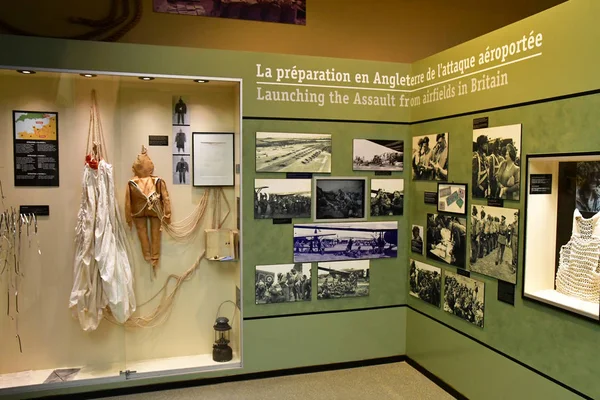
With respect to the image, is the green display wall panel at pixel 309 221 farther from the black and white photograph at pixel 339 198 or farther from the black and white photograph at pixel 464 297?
the black and white photograph at pixel 464 297

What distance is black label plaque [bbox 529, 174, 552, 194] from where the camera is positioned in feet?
9.86

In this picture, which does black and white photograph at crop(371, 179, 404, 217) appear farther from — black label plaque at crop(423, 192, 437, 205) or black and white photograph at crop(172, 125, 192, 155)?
black and white photograph at crop(172, 125, 192, 155)

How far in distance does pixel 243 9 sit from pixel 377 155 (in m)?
2.21

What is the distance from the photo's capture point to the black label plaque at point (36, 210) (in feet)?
12.4

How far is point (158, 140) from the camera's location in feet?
13.5

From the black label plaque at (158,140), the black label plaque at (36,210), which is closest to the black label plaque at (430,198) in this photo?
the black label plaque at (158,140)

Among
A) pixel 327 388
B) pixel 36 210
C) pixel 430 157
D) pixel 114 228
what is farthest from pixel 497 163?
pixel 36 210

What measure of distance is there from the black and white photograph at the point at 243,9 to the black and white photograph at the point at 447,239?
273cm

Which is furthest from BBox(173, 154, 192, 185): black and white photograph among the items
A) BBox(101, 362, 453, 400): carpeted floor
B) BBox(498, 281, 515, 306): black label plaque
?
BBox(498, 281, 515, 306): black label plaque

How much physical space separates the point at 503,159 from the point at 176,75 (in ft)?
8.43

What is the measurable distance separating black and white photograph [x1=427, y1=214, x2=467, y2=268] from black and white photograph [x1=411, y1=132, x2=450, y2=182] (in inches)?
13.8

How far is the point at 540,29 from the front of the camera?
290 cm

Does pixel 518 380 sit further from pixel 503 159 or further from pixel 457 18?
pixel 457 18

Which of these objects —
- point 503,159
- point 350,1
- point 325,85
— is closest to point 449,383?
point 503,159
